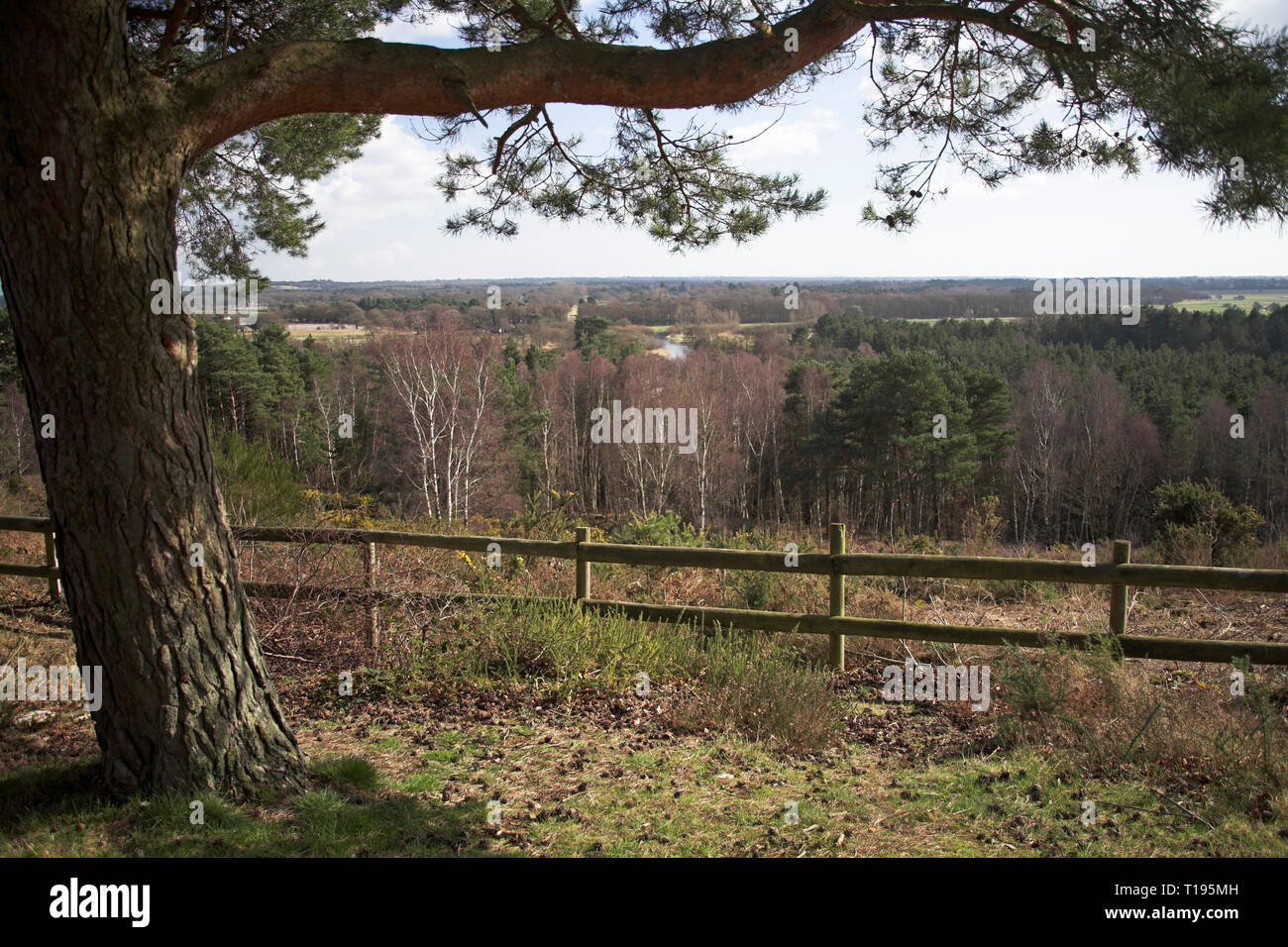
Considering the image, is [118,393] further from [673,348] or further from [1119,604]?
[673,348]

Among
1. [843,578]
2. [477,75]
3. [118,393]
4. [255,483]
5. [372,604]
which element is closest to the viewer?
[118,393]

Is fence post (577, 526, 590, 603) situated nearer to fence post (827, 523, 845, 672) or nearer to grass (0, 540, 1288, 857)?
grass (0, 540, 1288, 857)

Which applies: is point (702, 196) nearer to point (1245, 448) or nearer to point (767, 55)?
point (767, 55)

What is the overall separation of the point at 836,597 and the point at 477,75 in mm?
4334

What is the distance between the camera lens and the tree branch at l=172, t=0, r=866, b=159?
12.2 ft

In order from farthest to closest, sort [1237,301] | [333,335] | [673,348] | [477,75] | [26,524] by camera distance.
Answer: [673,348] < [1237,301] < [333,335] < [26,524] < [477,75]

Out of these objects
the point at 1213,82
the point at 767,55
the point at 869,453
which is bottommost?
the point at 869,453

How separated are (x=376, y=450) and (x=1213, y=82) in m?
36.5

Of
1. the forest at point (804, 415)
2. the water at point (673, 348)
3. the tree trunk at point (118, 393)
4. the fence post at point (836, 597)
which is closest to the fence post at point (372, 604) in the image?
the tree trunk at point (118, 393)

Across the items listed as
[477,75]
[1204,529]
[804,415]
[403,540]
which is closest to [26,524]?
[403,540]

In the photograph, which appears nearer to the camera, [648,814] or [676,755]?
[648,814]

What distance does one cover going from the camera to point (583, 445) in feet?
162

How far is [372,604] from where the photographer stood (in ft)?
21.2

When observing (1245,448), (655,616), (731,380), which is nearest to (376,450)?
(731,380)
